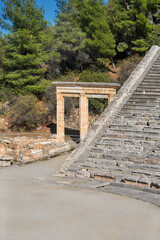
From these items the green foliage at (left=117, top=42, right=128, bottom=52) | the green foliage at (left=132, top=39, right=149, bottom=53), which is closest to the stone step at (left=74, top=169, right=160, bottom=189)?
the green foliage at (left=132, top=39, right=149, bottom=53)

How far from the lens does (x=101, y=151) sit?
14352 mm

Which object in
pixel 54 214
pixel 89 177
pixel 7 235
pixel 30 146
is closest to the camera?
pixel 7 235

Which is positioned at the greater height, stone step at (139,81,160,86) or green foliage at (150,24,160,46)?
green foliage at (150,24,160,46)

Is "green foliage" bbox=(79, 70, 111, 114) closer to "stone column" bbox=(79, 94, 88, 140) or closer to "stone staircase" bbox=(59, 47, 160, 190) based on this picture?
"stone column" bbox=(79, 94, 88, 140)

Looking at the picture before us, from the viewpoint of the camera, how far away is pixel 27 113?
102 ft

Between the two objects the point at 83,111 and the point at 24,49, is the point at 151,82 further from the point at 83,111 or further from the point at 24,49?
the point at 24,49

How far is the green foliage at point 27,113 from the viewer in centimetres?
3077

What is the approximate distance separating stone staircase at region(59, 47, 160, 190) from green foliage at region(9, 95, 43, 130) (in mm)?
13825

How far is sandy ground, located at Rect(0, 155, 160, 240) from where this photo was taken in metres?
7.14

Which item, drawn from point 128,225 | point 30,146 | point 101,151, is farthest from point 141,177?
point 30,146

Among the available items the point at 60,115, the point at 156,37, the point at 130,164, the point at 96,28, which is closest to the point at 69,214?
the point at 130,164

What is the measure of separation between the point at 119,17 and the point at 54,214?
117 ft

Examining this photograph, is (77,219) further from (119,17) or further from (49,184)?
(119,17)

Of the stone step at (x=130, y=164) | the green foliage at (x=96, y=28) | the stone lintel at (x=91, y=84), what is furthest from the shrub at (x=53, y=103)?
the stone step at (x=130, y=164)
